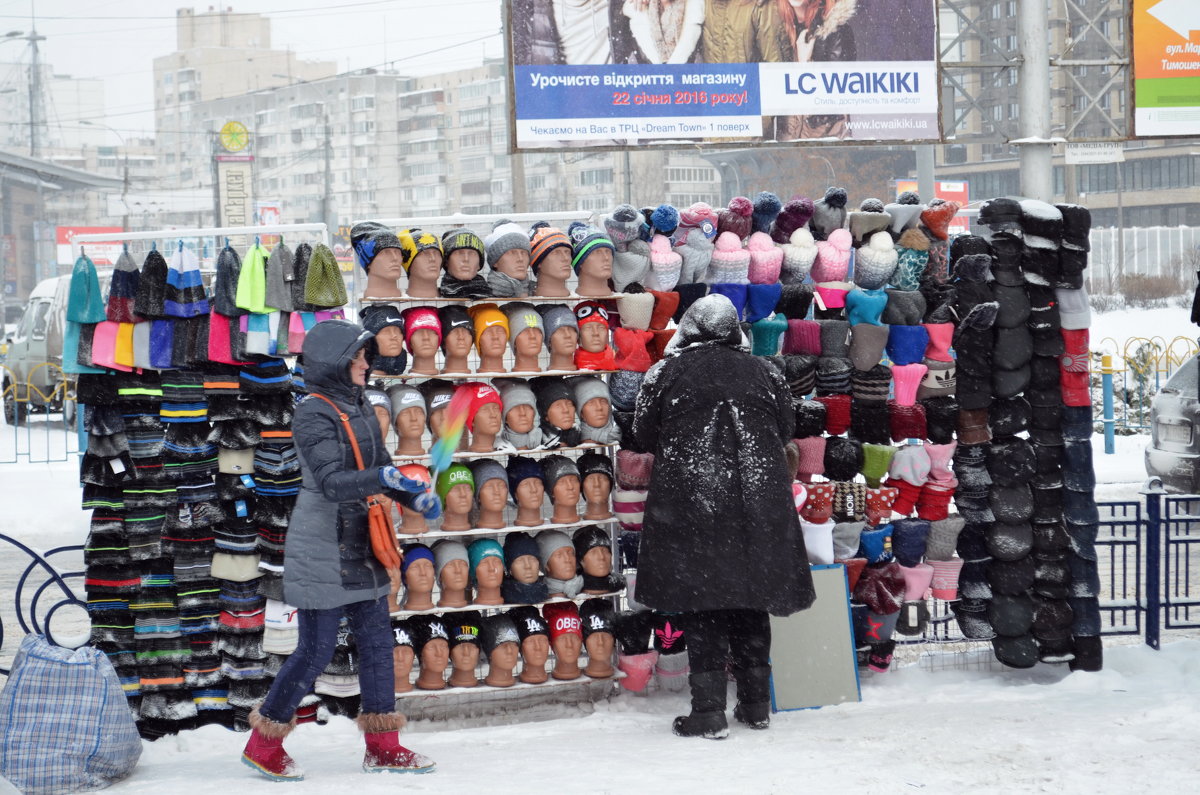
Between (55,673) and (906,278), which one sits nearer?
(55,673)

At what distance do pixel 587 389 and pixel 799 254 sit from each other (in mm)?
1322

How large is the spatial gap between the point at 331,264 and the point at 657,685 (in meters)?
2.75

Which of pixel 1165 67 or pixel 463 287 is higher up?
pixel 1165 67

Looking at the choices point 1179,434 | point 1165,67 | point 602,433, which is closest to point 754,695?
point 602,433

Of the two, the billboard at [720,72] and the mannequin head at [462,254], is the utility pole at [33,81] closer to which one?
the billboard at [720,72]

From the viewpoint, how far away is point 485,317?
240 inches

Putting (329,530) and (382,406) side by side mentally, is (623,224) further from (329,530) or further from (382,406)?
(329,530)

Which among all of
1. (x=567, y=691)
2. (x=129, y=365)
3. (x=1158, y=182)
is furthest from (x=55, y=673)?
(x=1158, y=182)

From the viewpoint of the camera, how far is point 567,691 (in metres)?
6.17

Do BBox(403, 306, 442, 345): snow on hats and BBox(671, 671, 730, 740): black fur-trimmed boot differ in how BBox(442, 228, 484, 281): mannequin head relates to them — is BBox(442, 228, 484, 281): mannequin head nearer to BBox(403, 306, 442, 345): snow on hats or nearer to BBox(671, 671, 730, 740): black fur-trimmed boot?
BBox(403, 306, 442, 345): snow on hats

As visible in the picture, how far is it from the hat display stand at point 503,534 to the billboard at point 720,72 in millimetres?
5814

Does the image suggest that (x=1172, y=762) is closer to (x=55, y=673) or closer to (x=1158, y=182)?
(x=55, y=673)

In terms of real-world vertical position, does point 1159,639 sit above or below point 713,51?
below

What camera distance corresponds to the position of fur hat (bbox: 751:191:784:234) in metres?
6.33
